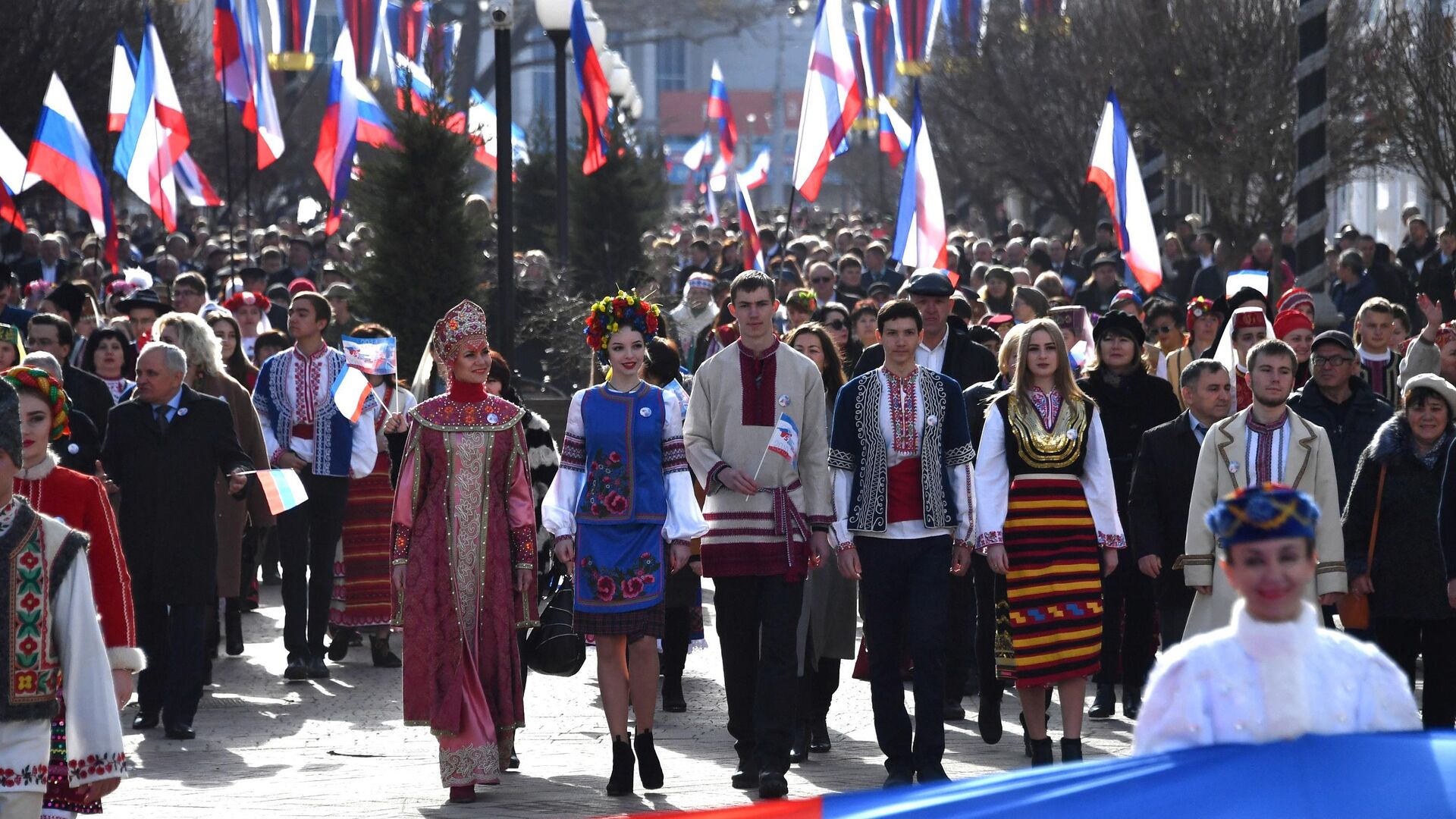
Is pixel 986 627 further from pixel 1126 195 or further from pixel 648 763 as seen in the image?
pixel 1126 195

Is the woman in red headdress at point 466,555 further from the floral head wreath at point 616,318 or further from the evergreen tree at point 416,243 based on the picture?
the evergreen tree at point 416,243

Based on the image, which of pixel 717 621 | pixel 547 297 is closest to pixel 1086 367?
pixel 717 621

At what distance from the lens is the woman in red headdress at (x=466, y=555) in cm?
837

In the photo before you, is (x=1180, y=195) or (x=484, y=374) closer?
(x=484, y=374)

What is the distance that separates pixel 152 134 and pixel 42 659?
14.7 meters

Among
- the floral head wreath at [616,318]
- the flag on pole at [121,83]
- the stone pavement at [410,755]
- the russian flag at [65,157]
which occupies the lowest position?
the stone pavement at [410,755]

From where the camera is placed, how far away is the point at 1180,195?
43906mm

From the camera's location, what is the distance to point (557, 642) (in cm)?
923

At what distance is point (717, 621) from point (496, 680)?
0.88 metres

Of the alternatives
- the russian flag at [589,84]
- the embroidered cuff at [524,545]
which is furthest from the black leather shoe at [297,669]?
the russian flag at [589,84]

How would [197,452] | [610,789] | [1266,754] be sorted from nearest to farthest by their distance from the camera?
[1266,754] < [610,789] < [197,452]

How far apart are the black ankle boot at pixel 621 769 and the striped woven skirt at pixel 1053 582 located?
5.02ft

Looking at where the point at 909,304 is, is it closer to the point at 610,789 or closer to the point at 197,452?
the point at 610,789

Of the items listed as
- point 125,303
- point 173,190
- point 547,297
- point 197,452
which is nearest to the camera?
point 197,452
